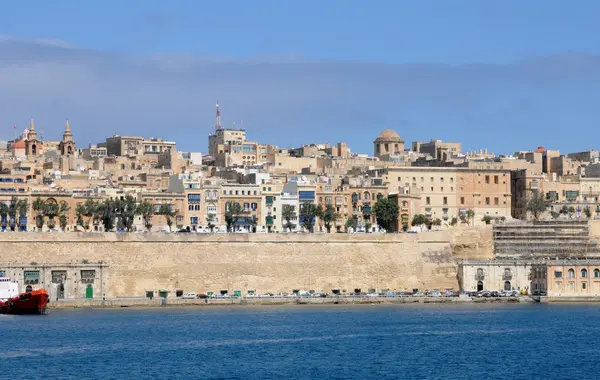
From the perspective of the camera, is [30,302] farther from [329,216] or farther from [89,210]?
[329,216]

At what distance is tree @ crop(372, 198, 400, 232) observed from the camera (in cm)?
10362

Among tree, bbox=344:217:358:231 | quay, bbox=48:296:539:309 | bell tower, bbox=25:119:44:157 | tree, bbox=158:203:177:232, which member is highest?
bell tower, bbox=25:119:44:157

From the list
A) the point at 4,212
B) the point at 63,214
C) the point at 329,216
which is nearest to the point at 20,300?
the point at 4,212

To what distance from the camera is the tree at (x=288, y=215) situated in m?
104

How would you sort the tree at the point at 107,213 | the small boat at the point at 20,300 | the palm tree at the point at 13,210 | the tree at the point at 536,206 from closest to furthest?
the small boat at the point at 20,300, the palm tree at the point at 13,210, the tree at the point at 107,213, the tree at the point at 536,206

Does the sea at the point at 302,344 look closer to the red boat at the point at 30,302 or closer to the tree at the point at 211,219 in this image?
the red boat at the point at 30,302

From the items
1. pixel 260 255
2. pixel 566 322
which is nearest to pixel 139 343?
pixel 566 322

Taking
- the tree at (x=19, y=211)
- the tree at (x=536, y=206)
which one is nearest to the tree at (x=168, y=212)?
the tree at (x=19, y=211)

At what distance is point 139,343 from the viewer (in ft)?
200

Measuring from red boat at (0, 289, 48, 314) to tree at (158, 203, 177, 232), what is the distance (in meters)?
21.3

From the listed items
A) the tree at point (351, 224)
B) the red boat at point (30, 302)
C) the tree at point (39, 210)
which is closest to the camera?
the red boat at point (30, 302)

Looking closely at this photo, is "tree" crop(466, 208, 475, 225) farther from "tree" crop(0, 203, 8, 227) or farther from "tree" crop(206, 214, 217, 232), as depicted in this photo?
"tree" crop(0, 203, 8, 227)

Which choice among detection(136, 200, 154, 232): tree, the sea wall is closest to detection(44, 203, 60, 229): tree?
detection(136, 200, 154, 232): tree

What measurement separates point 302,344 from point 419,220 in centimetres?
4715
